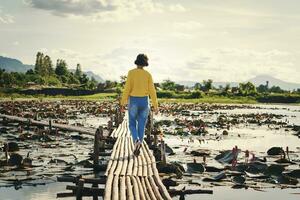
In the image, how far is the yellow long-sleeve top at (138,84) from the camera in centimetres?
1141

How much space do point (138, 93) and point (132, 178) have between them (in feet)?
9.01

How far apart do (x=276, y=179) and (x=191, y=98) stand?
291ft

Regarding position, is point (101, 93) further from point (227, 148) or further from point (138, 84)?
point (138, 84)

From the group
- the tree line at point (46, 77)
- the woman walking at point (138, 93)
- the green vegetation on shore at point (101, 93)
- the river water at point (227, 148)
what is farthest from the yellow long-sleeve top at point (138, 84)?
the tree line at point (46, 77)

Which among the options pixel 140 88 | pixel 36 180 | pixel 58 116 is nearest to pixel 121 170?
pixel 140 88

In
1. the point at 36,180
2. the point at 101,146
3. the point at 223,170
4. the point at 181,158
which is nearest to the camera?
the point at 36,180

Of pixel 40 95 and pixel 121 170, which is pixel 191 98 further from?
pixel 121 170

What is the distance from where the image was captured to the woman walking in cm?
1139

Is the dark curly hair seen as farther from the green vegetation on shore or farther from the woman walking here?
the green vegetation on shore

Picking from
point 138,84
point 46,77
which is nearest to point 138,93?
point 138,84

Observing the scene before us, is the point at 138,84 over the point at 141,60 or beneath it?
beneath

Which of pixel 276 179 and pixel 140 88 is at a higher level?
pixel 140 88

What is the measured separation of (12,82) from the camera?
108 meters

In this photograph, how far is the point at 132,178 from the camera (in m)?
9.44
